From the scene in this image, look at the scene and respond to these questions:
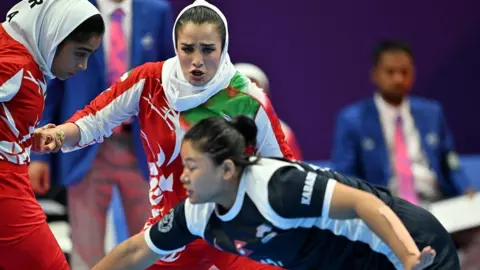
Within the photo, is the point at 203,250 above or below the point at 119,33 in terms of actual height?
below

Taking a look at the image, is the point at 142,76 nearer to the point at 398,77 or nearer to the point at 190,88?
the point at 190,88

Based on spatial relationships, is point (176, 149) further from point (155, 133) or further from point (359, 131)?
point (359, 131)

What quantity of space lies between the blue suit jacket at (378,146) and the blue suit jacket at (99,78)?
1464mm

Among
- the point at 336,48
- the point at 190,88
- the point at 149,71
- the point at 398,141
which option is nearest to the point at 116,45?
the point at 149,71

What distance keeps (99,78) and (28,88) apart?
1.35m

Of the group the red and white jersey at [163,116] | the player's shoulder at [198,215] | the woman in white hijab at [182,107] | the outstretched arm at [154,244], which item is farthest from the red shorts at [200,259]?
the player's shoulder at [198,215]

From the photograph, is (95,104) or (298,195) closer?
(298,195)

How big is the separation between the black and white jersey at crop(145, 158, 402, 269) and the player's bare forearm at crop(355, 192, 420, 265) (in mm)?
113

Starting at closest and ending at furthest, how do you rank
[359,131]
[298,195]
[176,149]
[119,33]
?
[298,195] < [176,149] < [119,33] < [359,131]

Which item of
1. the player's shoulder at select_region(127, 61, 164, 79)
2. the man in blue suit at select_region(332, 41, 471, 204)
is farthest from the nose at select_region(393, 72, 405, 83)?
the player's shoulder at select_region(127, 61, 164, 79)

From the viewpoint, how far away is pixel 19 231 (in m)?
3.79

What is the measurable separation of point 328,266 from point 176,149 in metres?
0.79

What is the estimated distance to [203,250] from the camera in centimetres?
412

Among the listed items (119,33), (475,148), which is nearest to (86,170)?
(119,33)
